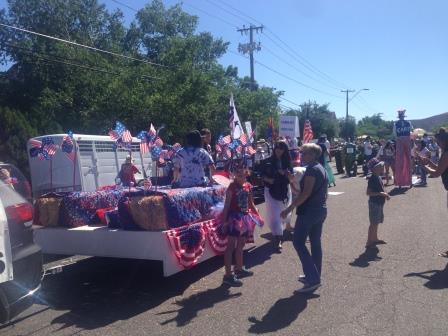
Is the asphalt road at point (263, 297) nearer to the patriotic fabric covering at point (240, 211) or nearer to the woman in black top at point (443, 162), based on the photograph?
the patriotic fabric covering at point (240, 211)

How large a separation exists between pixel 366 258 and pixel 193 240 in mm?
2683

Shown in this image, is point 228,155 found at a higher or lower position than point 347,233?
higher

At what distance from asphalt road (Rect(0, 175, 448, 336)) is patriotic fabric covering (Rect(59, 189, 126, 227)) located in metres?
0.82

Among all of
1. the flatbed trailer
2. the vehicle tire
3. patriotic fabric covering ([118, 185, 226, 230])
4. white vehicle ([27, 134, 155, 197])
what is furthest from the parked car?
white vehicle ([27, 134, 155, 197])

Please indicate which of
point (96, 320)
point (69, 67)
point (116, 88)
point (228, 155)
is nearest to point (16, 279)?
point (96, 320)

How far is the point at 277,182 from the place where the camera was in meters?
7.62

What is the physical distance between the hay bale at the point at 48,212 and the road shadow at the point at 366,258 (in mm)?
4203

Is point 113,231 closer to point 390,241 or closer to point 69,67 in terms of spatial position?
point 390,241

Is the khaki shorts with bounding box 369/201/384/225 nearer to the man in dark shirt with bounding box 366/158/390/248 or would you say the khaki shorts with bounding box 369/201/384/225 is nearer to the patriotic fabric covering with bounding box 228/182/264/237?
A: the man in dark shirt with bounding box 366/158/390/248

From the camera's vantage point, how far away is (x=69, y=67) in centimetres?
2853

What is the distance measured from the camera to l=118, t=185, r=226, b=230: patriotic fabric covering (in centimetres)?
594

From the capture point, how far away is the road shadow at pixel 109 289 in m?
5.25

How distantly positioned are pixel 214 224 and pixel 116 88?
18.1m

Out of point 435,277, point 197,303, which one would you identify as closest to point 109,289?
point 197,303
